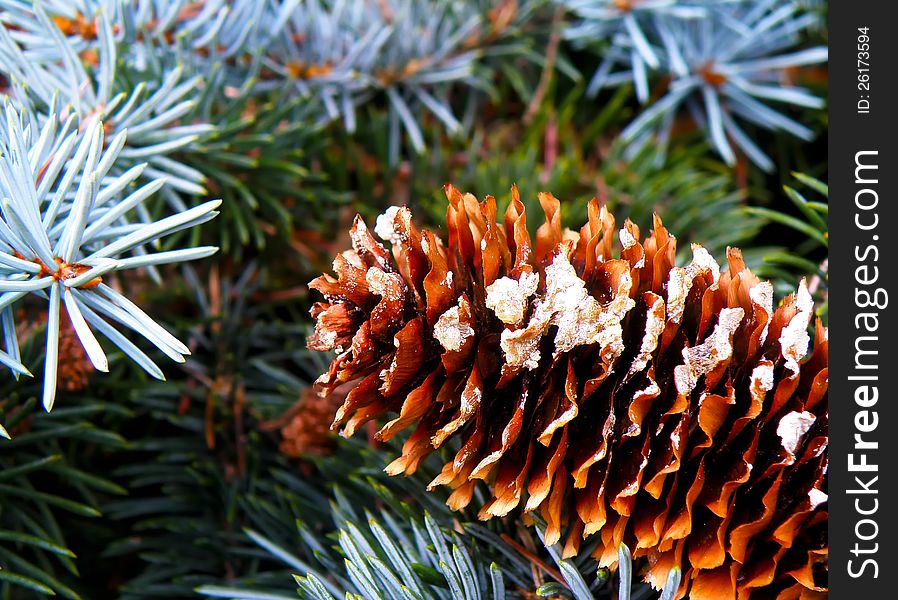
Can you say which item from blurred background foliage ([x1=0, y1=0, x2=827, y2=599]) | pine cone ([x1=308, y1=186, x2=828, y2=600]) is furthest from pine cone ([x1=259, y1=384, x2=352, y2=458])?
pine cone ([x1=308, y1=186, x2=828, y2=600])

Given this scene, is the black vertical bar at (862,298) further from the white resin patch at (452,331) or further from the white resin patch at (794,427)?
the white resin patch at (452,331)

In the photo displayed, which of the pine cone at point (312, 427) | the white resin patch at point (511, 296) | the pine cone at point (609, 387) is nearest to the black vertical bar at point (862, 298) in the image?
the pine cone at point (609, 387)

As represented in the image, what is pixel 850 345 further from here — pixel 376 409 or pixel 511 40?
pixel 511 40

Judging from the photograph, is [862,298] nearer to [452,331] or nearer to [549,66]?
[452,331]

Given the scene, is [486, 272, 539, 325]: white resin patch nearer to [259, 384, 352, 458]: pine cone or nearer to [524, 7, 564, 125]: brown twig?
[259, 384, 352, 458]: pine cone

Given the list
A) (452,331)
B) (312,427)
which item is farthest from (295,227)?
(452,331)

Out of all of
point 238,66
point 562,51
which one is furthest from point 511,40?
point 238,66

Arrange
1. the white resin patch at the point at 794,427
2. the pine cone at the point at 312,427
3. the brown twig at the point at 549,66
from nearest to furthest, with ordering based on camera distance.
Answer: the white resin patch at the point at 794,427, the pine cone at the point at 312,427, the brown twig at the point at 549,66
